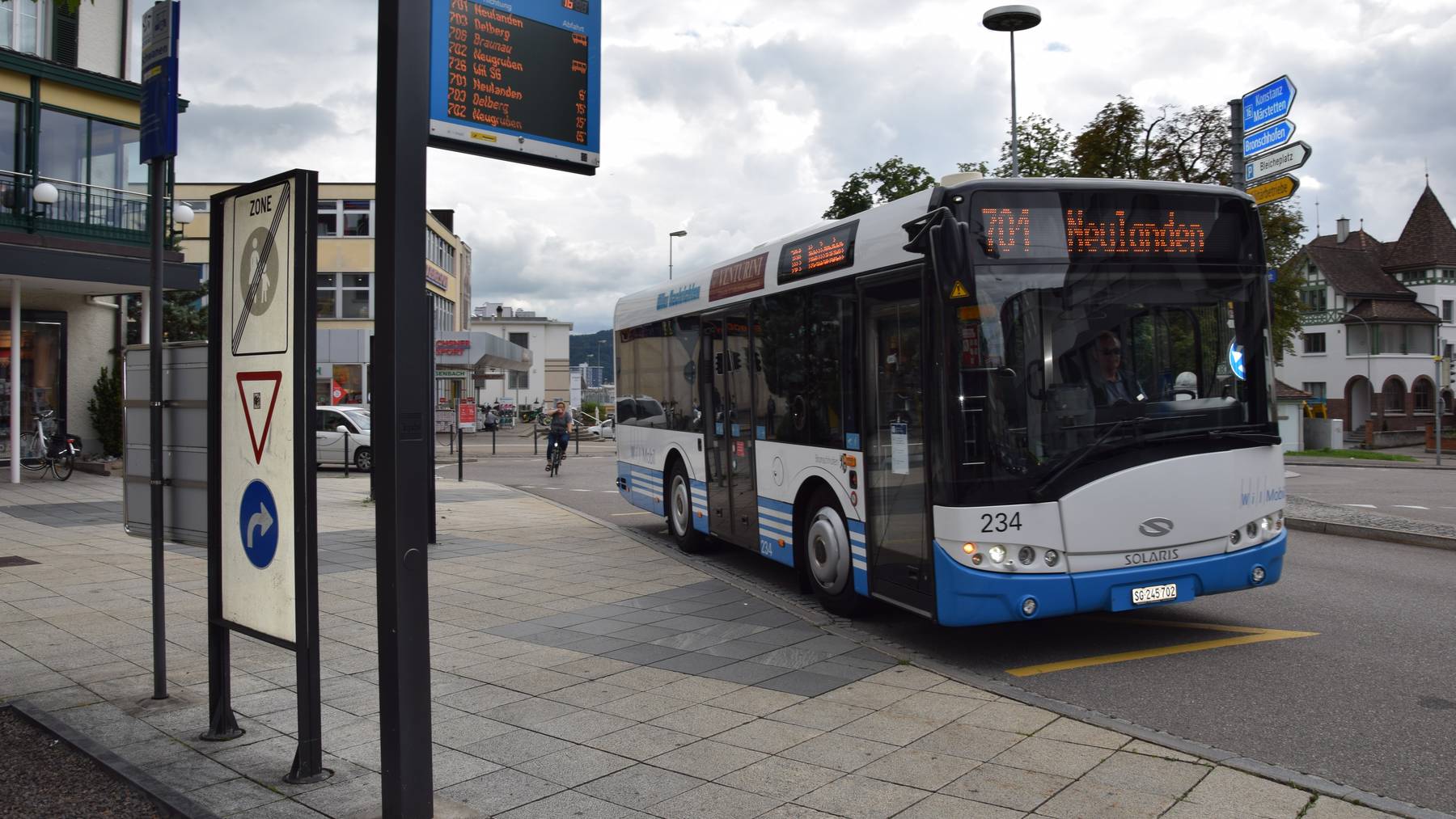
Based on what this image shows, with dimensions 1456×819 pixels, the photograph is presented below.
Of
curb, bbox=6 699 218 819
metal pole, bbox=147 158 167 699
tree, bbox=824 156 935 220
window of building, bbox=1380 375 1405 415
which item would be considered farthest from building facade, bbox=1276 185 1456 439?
curb, bbox=6 699 218 819

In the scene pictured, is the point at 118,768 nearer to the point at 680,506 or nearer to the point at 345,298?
the point at 680,506

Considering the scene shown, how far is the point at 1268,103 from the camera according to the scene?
42.8ft

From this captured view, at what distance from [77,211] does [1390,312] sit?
→ 2805 inches

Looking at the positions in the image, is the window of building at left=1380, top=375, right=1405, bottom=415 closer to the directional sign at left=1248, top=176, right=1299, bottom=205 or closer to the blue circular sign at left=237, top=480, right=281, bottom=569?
the directional sign at left=1248, top=176, right=1299, bottom=205

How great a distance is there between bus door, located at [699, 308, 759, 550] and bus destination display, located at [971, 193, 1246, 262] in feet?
12.3

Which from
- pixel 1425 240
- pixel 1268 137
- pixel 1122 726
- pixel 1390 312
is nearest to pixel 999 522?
pixel 1122 726

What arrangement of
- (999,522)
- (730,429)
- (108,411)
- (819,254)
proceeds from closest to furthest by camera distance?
(999,522) → (819,254) → (730,429) → (108,411)

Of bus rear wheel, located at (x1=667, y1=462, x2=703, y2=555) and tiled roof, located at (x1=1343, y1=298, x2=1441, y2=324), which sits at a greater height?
tiled roof, located at (x1=1343, y1=298, x2=1441, y2=324)

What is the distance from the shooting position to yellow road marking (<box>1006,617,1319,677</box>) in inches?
274

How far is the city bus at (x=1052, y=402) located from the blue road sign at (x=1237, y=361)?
0.7 inches

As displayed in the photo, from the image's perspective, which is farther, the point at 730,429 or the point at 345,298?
the point at 345,298

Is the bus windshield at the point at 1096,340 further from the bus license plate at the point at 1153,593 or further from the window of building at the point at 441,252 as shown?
the window of building at the point at 441,252

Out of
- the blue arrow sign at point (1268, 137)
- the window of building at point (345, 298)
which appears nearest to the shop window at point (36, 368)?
the blue arrow sign at point (1268, 137)

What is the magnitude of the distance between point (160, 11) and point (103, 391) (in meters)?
20.3
